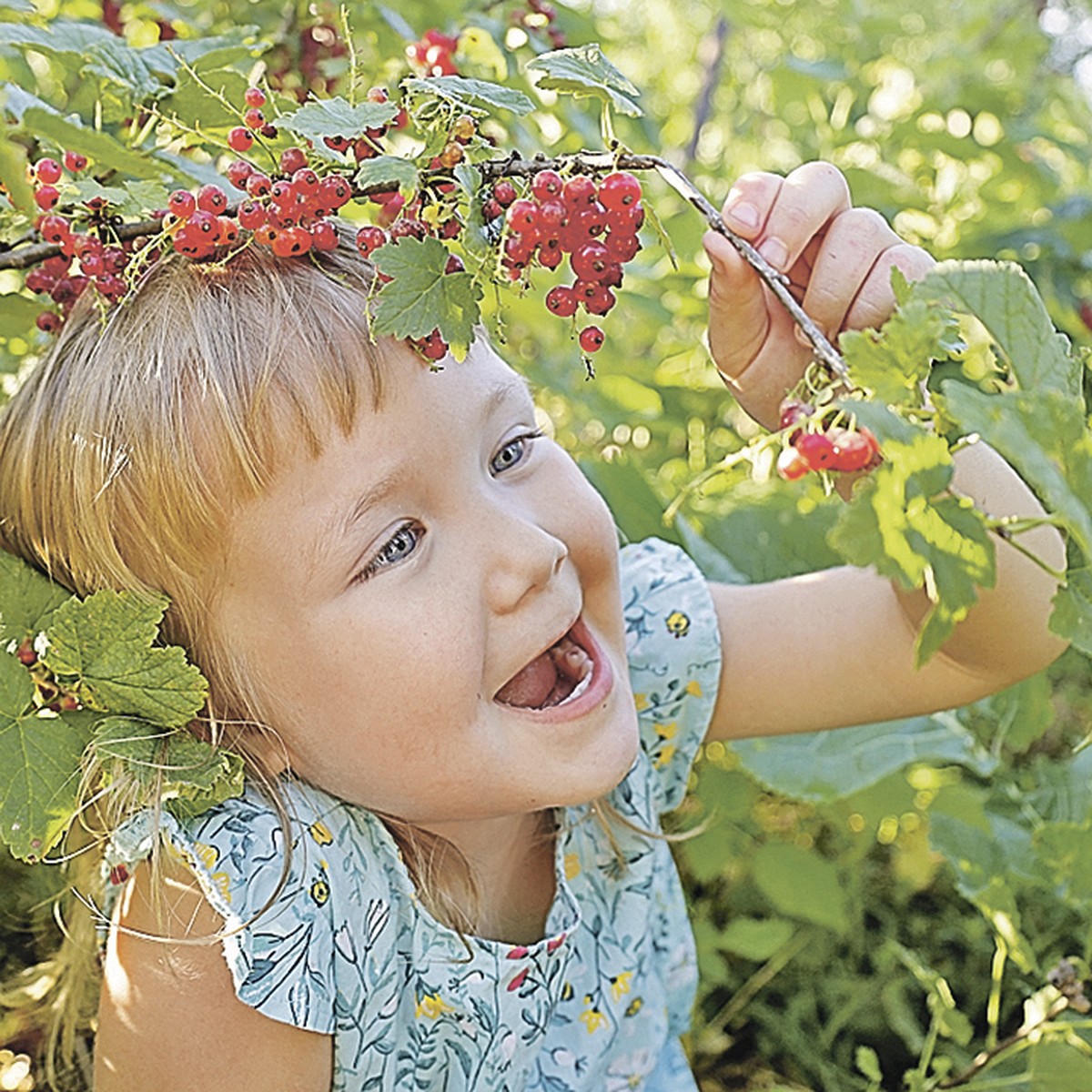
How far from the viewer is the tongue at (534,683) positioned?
1222mm

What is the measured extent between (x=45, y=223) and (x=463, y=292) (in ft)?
1.06

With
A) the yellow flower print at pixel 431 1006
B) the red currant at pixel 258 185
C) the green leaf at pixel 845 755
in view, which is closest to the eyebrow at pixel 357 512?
the red currant at pixel 258 185

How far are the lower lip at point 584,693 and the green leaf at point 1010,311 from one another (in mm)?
507

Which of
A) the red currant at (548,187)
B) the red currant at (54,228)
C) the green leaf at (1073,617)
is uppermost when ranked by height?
the red currant at (548,187)

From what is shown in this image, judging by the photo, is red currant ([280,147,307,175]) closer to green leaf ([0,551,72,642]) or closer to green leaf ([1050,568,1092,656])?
green leaf ([0,551,72,642])

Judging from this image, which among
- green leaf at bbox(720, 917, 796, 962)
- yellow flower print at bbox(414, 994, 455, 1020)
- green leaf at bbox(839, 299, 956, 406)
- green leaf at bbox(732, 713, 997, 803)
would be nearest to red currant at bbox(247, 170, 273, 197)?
green leaf at bbox(839, 299, 956, 406)

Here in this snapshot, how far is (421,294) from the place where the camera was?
895 millimetres

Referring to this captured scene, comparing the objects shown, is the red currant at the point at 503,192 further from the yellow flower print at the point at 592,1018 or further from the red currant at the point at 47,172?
the yellow flower print at the point at 592,1018

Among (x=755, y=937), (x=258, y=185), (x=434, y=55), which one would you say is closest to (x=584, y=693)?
(x=258, y=185)

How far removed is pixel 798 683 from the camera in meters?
1.42

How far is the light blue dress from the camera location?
1.10 meters

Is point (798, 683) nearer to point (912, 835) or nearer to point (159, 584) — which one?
point (159, 584)

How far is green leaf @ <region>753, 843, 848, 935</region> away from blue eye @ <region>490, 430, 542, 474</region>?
99 cm

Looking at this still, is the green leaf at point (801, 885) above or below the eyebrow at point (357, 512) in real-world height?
below
